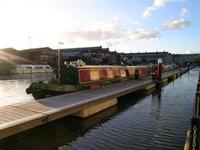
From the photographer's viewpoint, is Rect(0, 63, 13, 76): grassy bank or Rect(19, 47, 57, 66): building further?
Rect(19, 47, 57, 66): building

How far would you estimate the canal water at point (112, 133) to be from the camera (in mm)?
13680

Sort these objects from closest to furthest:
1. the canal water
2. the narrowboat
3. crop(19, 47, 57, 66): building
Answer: the canal water
the narrowboat
crop(19, 47, 57, 66): building

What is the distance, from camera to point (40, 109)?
16.0 metres

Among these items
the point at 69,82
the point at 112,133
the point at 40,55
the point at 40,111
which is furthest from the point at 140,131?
the point at 40,55

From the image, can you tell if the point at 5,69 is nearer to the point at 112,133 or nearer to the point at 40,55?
the point at 40,55

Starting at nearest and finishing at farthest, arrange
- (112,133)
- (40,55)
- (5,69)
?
1. (112,133)
2. (5,69)
3. (40,55)

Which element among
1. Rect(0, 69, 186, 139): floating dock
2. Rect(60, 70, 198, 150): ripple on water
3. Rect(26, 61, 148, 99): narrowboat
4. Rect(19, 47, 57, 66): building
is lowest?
Rect(60, 70, 198, 150): ripple on water

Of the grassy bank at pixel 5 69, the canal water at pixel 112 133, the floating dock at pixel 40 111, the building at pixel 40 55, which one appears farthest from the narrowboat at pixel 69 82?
the building at pixel 40 55

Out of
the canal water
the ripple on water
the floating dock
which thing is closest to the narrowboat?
the floating dock

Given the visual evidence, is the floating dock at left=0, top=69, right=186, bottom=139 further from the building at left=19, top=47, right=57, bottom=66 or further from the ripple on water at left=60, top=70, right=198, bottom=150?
the building at left=19, top=47, right=57, bottom=66

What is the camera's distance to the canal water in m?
13.7

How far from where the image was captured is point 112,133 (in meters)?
15.7

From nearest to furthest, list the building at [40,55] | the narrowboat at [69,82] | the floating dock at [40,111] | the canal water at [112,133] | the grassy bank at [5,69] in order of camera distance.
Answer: the floating dock at [40,111] → the canal water at [112,133] → the narrowboat at [69,82] → the grassy bank at [5,69] → the building at [40,55]

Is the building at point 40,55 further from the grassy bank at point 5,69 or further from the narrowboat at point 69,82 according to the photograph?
the narrowboat at point 69,82
